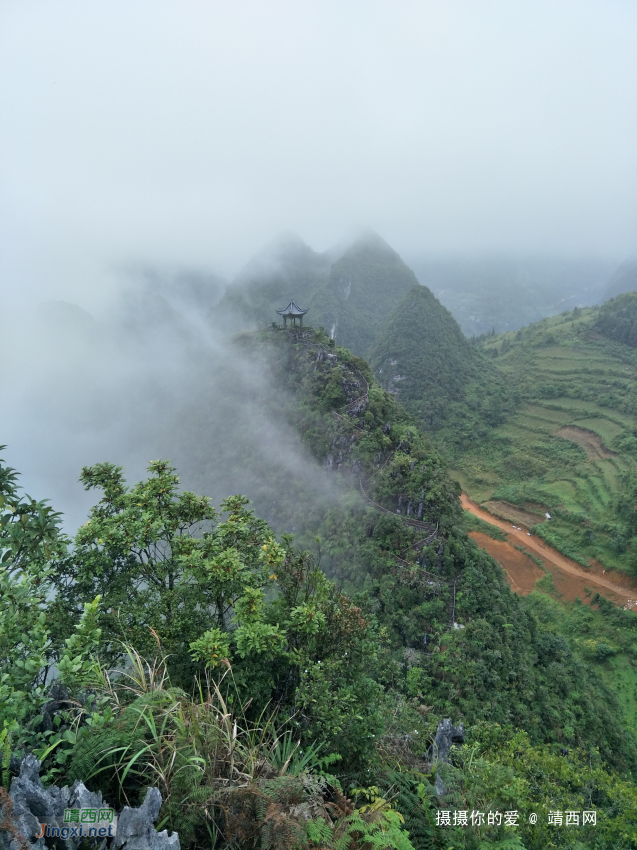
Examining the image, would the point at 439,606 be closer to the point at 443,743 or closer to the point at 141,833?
the point at 443,743

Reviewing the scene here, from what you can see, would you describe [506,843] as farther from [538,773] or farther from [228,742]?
[538,773]

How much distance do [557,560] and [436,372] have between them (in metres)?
29.2

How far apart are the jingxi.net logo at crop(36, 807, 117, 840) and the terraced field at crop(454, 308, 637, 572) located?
34620 mm

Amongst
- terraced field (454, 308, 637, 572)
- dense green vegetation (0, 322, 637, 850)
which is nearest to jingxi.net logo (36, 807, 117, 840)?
dense green vegetation (0, 322, 637, 850)

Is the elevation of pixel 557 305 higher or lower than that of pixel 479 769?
higher

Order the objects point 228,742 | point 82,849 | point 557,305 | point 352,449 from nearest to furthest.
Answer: point 82,849 < point 228,742 < point 352,449 < point 557,305

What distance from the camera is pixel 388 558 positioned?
19047mm

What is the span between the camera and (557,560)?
31656 millimetres

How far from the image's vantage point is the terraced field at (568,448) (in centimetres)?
3328

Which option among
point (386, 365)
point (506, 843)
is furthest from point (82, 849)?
point (386, 365)

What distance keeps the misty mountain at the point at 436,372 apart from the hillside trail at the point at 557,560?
11.8 meters

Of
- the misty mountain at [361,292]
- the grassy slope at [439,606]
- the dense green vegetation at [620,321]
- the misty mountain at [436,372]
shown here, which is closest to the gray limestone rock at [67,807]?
the grassy slope at [439,606]

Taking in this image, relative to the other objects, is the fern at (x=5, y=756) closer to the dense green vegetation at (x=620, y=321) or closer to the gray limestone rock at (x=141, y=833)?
the gray limestone rock at (x=141, y=833)

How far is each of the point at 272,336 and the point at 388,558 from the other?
2392 centimetres
